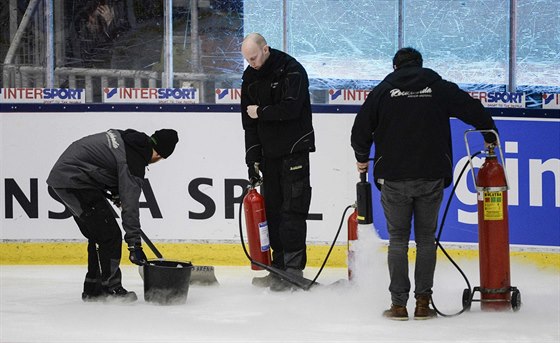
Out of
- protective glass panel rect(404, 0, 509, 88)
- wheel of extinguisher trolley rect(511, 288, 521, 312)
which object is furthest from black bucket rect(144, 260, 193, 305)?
protective glass panel rect(404, 0, 509, 88)

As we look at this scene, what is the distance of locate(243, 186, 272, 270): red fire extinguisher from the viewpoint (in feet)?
25.5

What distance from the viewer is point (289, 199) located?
764cm

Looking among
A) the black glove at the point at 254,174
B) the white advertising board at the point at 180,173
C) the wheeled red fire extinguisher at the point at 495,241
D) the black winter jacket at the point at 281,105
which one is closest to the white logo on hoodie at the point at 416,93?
the wheeled red fire extinguisher at the point at 495,241

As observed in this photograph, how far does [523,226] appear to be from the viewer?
336 inches

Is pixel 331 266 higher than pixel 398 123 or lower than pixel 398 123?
lower

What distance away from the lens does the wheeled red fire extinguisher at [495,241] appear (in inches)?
271

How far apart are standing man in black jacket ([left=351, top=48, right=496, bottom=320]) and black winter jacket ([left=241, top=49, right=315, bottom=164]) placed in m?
0.97

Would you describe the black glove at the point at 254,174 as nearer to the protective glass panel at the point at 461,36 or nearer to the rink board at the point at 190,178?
the rink board at the point at 190,178

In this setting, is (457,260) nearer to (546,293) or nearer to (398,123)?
(546,293)

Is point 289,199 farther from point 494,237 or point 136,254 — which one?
point 494,237

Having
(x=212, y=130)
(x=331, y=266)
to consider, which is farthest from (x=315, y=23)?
(x=331, y=266)

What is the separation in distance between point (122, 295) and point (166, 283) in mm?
301

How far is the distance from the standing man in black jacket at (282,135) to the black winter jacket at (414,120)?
104 cm

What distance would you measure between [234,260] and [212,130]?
98cm
